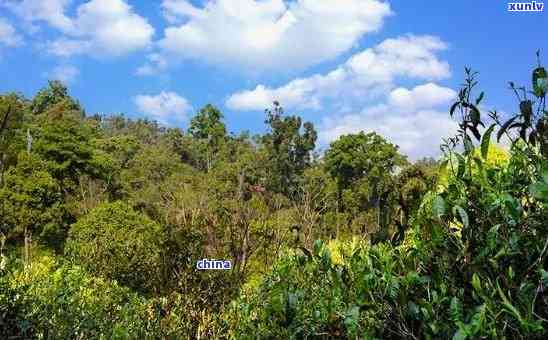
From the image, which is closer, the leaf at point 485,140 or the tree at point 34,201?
the leaf at point 485,140

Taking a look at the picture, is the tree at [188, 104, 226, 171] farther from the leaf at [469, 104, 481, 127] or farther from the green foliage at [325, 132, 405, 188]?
the leaf at [469, 104, 481, 127]

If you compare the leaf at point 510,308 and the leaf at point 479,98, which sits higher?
the leaf at point 479,98

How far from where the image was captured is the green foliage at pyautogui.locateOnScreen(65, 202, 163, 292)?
34.0ft

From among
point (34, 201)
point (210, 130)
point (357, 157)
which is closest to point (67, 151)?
point (34, 201)

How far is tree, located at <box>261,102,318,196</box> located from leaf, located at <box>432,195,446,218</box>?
1706 inches

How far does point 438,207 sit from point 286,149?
4478cm

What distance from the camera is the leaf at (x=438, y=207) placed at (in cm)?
134

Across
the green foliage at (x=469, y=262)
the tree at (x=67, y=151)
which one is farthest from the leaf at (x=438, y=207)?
the tree at (x=67, y=151)

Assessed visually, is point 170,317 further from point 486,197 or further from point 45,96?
point 45,96

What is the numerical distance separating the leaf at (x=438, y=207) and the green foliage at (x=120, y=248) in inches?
328

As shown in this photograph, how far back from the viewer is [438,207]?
4.42 ft

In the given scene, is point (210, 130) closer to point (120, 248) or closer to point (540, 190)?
point (120, 248)

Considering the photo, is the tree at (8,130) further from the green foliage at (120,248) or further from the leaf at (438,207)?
the green foliage at (120,248)

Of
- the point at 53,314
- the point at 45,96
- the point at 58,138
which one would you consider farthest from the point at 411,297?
the point at 45,96
